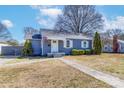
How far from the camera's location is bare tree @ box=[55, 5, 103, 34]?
31.7m

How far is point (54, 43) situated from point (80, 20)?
10952mm

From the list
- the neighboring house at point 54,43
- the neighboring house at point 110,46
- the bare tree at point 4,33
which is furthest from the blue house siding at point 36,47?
the neighboring house at point 110,46

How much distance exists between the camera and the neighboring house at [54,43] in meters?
22.3

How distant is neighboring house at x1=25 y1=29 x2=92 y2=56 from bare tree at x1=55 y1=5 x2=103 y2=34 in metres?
8.20

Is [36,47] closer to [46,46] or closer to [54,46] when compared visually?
[46,46]

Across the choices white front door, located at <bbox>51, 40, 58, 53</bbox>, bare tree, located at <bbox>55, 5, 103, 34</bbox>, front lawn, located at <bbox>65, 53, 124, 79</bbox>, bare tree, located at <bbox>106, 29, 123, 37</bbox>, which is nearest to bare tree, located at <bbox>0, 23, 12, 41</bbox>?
bare tree, located at <bbox>55, 5, 103, 34</bbox>

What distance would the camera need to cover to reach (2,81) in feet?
26.0

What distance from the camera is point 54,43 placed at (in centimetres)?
2270

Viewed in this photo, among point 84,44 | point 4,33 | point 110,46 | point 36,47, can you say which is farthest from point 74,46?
point 4,33

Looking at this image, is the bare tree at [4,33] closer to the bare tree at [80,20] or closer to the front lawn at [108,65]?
the bare tree at [80,20]

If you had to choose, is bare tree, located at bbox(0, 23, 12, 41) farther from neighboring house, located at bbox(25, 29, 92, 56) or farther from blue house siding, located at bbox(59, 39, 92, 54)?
blue house siding, located at bbox(59, 39, 92, 54)
